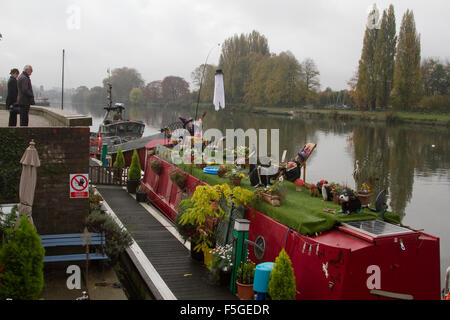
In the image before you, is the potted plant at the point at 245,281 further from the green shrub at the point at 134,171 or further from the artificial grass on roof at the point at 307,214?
the green shrub at the point at 134,171

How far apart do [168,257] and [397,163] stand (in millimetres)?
27824

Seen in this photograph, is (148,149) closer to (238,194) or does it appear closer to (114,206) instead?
(114,206)

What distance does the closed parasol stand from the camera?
806 centimetres

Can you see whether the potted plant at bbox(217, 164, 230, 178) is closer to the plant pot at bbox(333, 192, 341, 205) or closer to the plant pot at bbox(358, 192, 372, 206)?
the plant pot at bbox(333, 192, 341, 205)

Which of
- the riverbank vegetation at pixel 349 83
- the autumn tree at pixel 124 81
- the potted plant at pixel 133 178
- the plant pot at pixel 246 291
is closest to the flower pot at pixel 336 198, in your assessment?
the plant pot at pixel 246 291

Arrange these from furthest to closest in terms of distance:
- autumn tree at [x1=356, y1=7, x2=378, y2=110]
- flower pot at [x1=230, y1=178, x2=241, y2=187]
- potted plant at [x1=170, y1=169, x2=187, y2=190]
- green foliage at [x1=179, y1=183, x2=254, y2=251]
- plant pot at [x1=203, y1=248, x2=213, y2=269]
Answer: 1. autumn tree at [x1=356, y1=7, x2=378, y2=110]
2. potted plant at [x1=170, y1=169, x2=187, y2=190]
3. flower pot at [x1=230, y1=178, x2=241, y2=187]
4. plant pot at [x1=203, y1=248, x2=213, y2=269]
5. green foliage at [x1=179, y1=183, x2=254, y2=251]

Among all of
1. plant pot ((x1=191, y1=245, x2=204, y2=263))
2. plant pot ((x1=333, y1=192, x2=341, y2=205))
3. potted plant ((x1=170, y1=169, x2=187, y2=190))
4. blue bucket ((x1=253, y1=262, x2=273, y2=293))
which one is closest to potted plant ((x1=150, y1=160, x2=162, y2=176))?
potted plant ((x1=170, y1=169, x2=187, y2=190))

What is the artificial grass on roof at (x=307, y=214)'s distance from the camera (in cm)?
816

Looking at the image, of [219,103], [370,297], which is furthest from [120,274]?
[219,103]

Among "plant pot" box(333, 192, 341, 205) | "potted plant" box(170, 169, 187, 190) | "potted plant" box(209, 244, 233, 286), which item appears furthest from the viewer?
"potted plant" box(170, 169, 187, 190)

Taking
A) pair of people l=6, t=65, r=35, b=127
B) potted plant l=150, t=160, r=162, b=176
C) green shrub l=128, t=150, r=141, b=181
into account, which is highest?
pair of people l=6, t=65, r=35, b=127

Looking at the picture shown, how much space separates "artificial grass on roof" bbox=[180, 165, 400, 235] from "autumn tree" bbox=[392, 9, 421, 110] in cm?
6161

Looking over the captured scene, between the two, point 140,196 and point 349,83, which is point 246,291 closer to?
point 140,196

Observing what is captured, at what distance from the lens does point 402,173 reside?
3125cm
